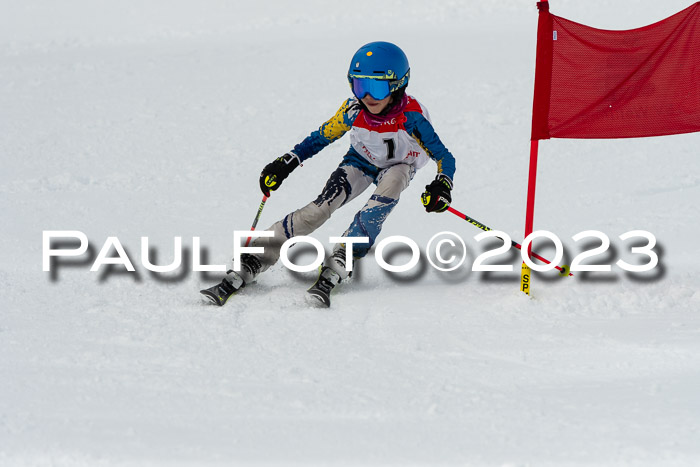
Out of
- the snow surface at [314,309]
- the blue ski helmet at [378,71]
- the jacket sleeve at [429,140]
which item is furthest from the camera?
the jacket sleeve at [429,140]

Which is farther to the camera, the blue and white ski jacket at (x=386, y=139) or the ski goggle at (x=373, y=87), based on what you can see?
the blue and white ski jacket at (x=386, y=139)

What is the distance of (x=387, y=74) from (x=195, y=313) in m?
1.91

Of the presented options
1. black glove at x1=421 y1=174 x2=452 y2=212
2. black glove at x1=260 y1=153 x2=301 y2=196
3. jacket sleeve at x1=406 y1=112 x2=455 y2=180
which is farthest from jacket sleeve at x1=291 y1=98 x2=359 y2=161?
black glove at x1=421 y1=174 x2=452 y2=212

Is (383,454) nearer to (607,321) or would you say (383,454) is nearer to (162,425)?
(162,425)

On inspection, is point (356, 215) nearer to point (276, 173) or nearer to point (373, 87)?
point (276, 173)

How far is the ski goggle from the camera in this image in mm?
4820

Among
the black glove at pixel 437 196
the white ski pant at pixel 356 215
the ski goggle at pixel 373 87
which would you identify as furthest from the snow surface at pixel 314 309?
the ski goggle at pixel 373 87

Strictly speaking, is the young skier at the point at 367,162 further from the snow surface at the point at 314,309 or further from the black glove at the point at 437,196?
the snow surface at the point at 314,309

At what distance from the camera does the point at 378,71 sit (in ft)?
15.7

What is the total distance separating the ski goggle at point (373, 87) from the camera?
4820mm

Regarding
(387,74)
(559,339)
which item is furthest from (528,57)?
(559,339)

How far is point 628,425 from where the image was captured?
317cm

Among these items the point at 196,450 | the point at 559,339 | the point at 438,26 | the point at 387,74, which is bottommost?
the point at 196,450

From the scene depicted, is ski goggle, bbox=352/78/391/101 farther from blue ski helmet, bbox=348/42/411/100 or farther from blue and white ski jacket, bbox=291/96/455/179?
blue and white ski jacket, bbox=291/96/455/179
